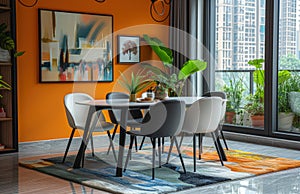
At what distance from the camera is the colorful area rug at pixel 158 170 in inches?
183

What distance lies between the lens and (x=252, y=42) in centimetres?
768

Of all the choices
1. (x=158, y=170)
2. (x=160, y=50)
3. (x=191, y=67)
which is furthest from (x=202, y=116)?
(x=160, y=50)

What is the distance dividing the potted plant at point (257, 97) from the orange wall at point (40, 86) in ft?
7.55

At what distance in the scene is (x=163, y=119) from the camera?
498 cm

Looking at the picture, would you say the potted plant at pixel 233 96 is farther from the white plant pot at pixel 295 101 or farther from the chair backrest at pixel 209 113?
the chair backrest at pixel 209 113

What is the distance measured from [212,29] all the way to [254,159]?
10.1ft

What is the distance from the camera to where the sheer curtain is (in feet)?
27.1

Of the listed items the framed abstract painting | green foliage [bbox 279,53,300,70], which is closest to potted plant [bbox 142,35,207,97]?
the framed abstract painting

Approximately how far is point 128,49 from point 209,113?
315 cm

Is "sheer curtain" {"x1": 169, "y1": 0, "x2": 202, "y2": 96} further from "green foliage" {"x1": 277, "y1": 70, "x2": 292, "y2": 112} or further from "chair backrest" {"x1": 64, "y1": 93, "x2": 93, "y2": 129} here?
"chair backrest" {"x1": 64, "y1": 93, "x2": 93, "y2": 129}

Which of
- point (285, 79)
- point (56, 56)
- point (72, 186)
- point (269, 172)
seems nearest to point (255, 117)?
point (285, 79)

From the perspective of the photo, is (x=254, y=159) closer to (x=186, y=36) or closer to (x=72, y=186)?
(x=72, y=186)

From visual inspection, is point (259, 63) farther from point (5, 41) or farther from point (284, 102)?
point (5, 41)

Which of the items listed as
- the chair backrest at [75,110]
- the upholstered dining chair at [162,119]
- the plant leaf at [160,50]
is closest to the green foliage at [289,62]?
the plant leaf at [160,50]
